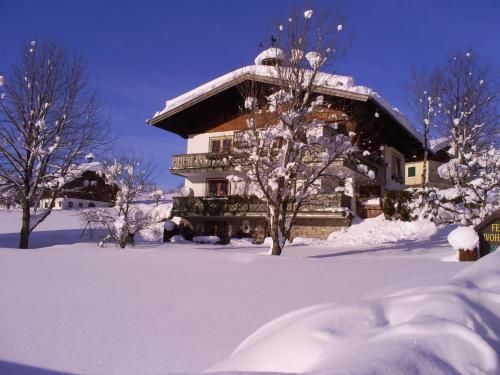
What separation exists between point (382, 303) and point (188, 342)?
1.81m

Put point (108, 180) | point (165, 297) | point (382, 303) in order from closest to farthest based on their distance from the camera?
point (382, 303) < point (165, 297) < point (108, 180)

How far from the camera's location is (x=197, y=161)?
24031 mm

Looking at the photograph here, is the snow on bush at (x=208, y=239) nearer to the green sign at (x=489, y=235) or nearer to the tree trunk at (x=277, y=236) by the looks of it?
the tree trunk at (x=277, y=236)

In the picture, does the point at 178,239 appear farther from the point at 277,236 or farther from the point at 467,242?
the point at 467,242

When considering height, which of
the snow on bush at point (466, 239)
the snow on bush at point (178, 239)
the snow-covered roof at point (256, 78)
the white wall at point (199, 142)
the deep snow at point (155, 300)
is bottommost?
the snow on bush at point (178, 239)

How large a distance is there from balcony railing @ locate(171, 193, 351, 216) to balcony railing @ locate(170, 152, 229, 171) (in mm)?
1794

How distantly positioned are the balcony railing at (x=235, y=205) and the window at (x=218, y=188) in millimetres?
1341

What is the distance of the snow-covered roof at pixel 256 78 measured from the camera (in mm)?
17828

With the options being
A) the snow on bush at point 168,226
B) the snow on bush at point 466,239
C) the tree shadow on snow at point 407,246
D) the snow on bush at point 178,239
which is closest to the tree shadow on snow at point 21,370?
the snow on bush at point 466,239

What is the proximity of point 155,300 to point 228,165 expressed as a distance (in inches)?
657

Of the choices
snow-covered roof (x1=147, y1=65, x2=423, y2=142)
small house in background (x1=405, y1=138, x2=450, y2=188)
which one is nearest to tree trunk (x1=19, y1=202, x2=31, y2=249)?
snow-covered roof (x1=147, y1=65, x2=423, y2=142)

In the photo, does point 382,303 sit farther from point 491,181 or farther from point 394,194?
point 394,194

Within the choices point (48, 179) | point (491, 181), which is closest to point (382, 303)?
point (491, 181)

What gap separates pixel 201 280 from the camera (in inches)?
257
